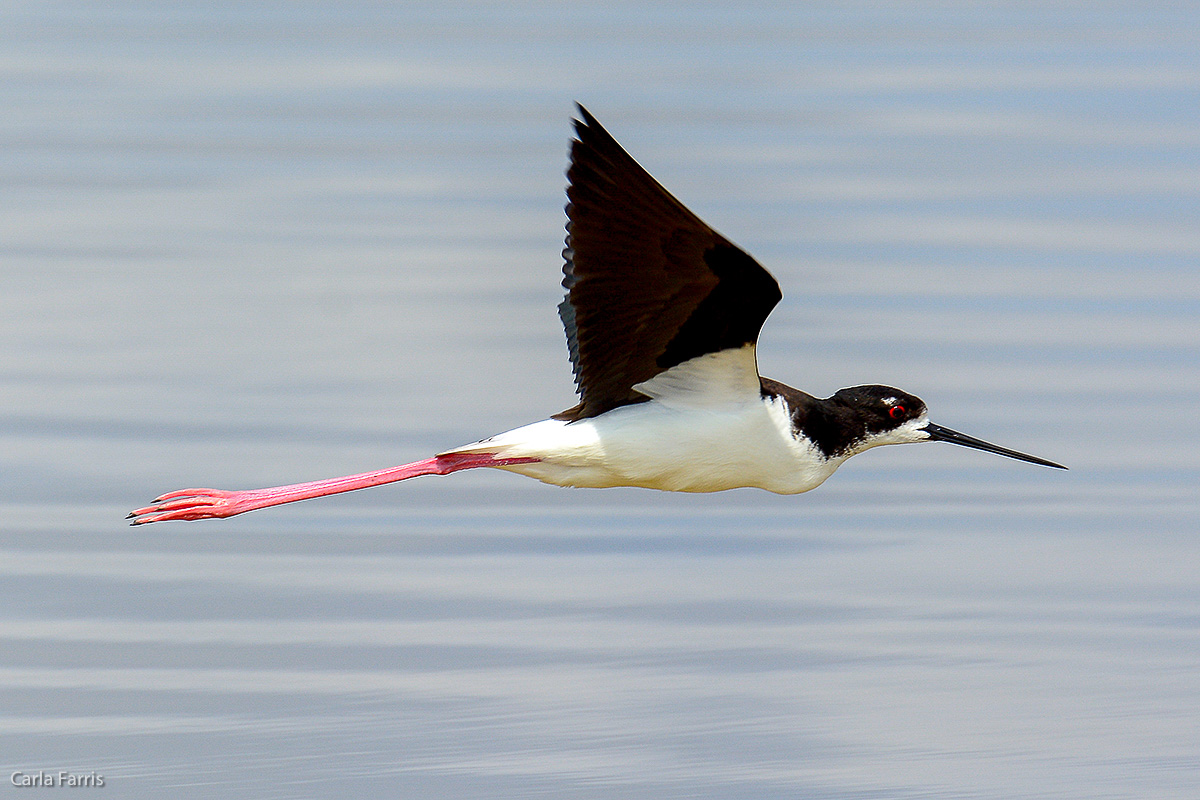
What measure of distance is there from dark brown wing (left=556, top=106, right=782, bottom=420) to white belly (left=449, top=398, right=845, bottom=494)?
131 mm

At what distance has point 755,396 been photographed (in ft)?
25.0

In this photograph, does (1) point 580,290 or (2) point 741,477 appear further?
(2) point 741,477

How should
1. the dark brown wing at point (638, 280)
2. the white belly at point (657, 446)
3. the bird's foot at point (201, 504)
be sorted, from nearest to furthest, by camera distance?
the dark brown wing at point (638, 280)
the white belly at point (657, 446)
the bird's foot at point (201, 504)

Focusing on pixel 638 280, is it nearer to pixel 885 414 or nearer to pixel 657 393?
pixel 657 393

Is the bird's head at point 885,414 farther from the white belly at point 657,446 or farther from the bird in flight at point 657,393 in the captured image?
the white belly at point 657,446

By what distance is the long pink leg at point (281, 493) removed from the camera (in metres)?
7.69

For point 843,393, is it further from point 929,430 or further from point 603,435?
point 603,435

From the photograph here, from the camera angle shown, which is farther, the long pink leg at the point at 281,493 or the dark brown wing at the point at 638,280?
the long pink leg at the point at 281,493

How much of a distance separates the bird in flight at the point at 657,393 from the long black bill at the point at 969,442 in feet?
0.10

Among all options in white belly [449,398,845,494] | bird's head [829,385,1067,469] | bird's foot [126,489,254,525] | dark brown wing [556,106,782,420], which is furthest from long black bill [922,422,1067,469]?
bird's foot [126,489,254,525]

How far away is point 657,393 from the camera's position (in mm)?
7566

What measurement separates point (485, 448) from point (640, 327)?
755 millimetres

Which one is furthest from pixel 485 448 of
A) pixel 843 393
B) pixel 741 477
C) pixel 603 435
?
pixel 843 393

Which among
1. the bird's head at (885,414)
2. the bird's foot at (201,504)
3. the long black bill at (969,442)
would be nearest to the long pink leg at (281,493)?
the bird's foot at (201,504)
